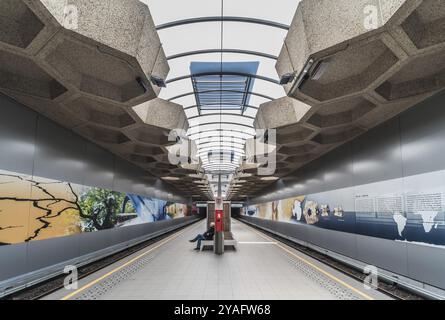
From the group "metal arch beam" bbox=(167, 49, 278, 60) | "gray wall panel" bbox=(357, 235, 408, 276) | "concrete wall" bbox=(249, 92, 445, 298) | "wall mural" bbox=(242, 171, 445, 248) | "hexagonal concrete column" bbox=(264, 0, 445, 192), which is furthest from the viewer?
"metal arch beam" bbox=(167, 49, 278, 60)

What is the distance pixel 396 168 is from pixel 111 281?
7075 mm

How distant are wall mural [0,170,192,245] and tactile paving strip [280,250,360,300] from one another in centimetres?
645

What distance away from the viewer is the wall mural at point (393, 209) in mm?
5043

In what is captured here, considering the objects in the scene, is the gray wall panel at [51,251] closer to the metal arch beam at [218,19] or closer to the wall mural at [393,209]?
the metal arch beam at [218,19]

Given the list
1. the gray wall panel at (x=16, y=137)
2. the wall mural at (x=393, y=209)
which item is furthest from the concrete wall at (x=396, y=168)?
the gray wall panel at (x=16, y=137)

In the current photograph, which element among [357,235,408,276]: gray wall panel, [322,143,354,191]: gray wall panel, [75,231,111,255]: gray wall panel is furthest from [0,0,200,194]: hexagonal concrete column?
[357,235,408,276]: gray wall panel

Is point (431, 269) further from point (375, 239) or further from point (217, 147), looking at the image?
point (217, 147)

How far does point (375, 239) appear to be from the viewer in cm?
705

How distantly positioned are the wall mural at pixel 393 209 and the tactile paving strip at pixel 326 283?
171cm

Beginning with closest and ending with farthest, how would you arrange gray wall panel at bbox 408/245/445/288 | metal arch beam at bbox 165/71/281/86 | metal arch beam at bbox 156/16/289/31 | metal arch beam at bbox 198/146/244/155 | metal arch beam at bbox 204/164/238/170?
1. gray wall panel at bbox 408/245/445/288
2. metal arch beam at bbox 156/16/289/31
3. metal arch beam at bbox 165/71/281/86
4. metal arch beam at bbox 198/146/244/155
5. metal arch beam at bbox 204/164/238/170

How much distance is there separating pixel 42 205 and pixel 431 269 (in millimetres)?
8313

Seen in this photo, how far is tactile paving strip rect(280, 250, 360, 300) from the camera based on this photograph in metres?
5.32

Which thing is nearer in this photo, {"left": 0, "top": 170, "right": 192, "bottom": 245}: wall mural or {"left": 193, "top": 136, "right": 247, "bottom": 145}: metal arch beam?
{"left": 0, "top": 170, "right": 192, "bottom": 245}: wall mural

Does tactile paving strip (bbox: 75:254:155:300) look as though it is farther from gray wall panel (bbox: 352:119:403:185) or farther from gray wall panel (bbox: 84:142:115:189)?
gray wall panel (bbox: 352:119:403:185)
